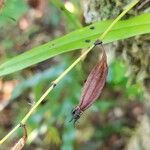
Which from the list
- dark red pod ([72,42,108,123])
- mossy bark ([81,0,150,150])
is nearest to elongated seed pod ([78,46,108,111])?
dark red pod ([72,42,108,123])

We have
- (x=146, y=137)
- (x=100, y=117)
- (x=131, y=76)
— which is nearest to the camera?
(x=131, y=76)

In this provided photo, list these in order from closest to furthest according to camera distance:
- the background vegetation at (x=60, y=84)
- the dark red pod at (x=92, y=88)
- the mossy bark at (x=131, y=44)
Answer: the dark red pod at (x=92, y=88) → the background vegetation at (x=60, y=84) → the mossy bark at (x=131, y=44)

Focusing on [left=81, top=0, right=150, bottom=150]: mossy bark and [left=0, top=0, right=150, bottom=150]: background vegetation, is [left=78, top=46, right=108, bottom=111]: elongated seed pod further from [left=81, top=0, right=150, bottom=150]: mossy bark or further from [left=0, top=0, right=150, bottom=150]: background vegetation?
[left=81, top=0, right=150, bottom=150]: mossy bark

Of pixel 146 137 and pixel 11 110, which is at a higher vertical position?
pixel 11 110

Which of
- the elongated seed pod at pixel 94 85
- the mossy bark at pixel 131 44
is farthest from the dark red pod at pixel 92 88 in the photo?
the mossy bark at pixel 131 44

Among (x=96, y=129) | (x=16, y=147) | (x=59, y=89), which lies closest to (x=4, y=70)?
(x=16, y=147)

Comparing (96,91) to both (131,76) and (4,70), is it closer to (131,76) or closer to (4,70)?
(4,70)

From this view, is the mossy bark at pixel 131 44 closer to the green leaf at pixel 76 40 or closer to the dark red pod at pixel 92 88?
the green leaf at pixel 76 40

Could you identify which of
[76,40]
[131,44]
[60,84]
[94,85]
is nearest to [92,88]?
[94,85]
